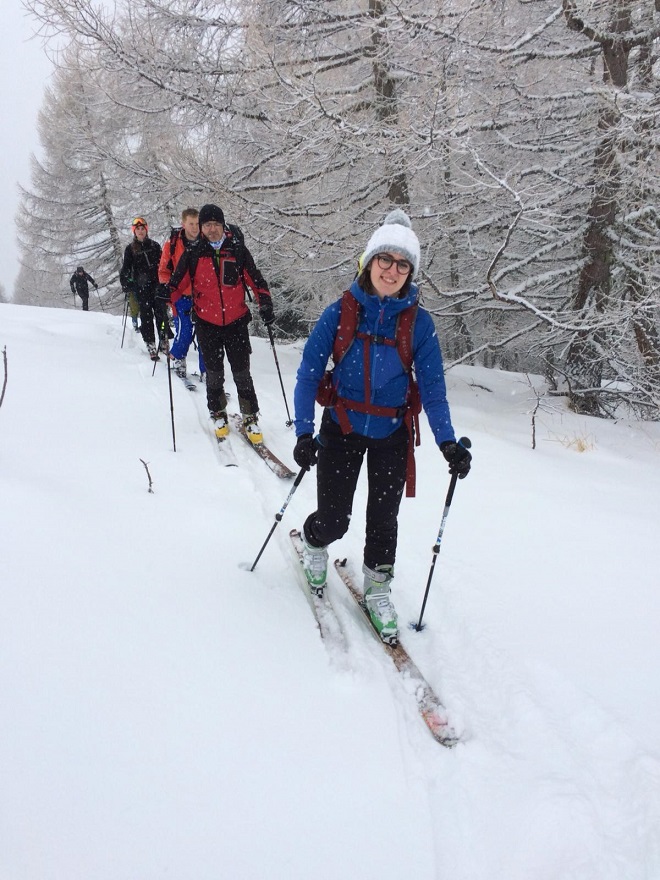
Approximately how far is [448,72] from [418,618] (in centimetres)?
643

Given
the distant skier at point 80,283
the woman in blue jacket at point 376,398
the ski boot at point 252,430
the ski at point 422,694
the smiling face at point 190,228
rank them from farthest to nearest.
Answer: the distant skier at point 80,283
the smiling face at point 190,228
the ski boot at point 252,430
the woman in blue jacket at point 376,398
the ski at point 422,694

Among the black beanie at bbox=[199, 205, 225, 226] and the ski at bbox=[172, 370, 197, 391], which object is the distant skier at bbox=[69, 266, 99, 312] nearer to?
the ski at bbox=[172, 370, 197, 391]

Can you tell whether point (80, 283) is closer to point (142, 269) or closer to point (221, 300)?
point (142, 269)

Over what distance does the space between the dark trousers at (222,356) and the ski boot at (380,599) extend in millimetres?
3134

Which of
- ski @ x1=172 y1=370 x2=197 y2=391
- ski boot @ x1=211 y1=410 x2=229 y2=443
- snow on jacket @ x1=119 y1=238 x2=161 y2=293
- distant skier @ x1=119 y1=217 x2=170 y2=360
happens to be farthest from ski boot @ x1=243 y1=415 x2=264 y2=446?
snow on jacket @ x1=119 y1=238 x2=161 y2=293

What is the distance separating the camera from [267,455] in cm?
519

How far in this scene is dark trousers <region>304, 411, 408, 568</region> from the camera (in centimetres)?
274

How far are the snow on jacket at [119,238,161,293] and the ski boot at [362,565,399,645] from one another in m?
7.47

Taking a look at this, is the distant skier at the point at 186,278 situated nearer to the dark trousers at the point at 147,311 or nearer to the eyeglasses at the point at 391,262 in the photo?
the dark trousers at the point at 147,311

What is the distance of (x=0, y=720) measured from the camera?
67.0 inches

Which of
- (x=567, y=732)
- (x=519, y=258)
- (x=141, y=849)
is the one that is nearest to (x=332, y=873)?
(x=141, y=849)

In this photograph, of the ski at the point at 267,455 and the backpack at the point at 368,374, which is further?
the ski at the point at 267,455

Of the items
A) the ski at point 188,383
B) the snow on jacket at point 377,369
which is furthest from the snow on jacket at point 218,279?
the snow on jacket at point 377,369

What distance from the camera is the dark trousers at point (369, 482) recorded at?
2738 mm
